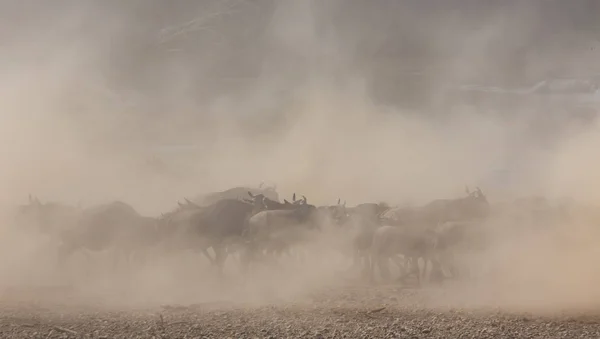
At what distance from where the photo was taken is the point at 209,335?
9125 mm

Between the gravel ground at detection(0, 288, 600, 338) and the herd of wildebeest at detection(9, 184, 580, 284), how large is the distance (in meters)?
2.43

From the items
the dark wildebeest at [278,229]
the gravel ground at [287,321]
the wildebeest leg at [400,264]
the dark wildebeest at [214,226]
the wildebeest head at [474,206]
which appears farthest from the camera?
the wildebeest head at [474,206]

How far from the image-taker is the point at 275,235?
1380 cm

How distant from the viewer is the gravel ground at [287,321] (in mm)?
9102

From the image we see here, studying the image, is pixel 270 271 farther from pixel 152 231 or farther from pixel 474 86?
pixel 474 86

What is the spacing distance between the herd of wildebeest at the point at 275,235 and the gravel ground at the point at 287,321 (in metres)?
2.43

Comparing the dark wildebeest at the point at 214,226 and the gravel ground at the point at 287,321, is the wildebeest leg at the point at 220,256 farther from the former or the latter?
the gravel ground at the point at 287,321

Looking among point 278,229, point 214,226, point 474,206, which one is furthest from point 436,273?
point 214,226

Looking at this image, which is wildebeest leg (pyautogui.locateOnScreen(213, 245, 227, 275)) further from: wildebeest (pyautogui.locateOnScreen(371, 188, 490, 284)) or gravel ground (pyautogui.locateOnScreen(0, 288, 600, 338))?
wildebeest (pyautogui.locateOnScreen(371, 188, 490, 284))

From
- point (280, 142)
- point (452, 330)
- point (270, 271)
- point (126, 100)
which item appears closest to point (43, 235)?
point (270, 271)

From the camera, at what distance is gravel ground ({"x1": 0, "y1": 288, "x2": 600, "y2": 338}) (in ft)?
29.9

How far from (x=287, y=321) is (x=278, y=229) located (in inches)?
171

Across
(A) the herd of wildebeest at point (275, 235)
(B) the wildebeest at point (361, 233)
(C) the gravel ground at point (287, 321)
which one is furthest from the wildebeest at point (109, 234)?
(B) the wildebeest at point (361, 233)

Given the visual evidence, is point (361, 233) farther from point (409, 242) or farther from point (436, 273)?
point (436, 273)
